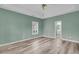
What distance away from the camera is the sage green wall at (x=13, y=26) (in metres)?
3.94

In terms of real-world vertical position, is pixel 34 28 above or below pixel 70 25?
below

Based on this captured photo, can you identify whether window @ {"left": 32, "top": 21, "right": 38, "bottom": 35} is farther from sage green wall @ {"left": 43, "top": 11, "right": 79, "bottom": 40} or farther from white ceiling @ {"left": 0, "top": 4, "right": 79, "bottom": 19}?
white ceiling @ {"left": 0, "top": 4, "right": 79, "bottom": 19}

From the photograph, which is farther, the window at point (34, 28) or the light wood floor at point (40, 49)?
the window at point (34, 28)

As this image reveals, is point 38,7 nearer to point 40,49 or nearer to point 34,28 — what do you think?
point 40,49

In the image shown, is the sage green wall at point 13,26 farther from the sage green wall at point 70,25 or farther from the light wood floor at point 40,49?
the sage green wall at point 70,25

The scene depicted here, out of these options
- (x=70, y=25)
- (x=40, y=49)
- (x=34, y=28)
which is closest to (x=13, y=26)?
A: (x=40, y=49)

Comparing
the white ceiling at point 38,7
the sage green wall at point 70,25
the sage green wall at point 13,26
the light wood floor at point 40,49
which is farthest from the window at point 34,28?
the light wood floor at point 40,49

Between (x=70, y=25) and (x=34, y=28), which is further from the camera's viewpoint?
(x=34, y=28)

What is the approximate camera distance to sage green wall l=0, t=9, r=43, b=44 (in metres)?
3.94

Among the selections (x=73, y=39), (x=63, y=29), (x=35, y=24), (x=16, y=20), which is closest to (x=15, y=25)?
(x=16, y=20)

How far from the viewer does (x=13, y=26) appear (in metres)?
4.50

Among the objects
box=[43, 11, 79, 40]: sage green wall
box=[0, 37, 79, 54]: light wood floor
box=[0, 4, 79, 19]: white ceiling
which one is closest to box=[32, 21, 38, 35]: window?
box=[43, 11, 79, 40]: sage green wall

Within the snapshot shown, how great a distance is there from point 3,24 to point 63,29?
13.9 feet
